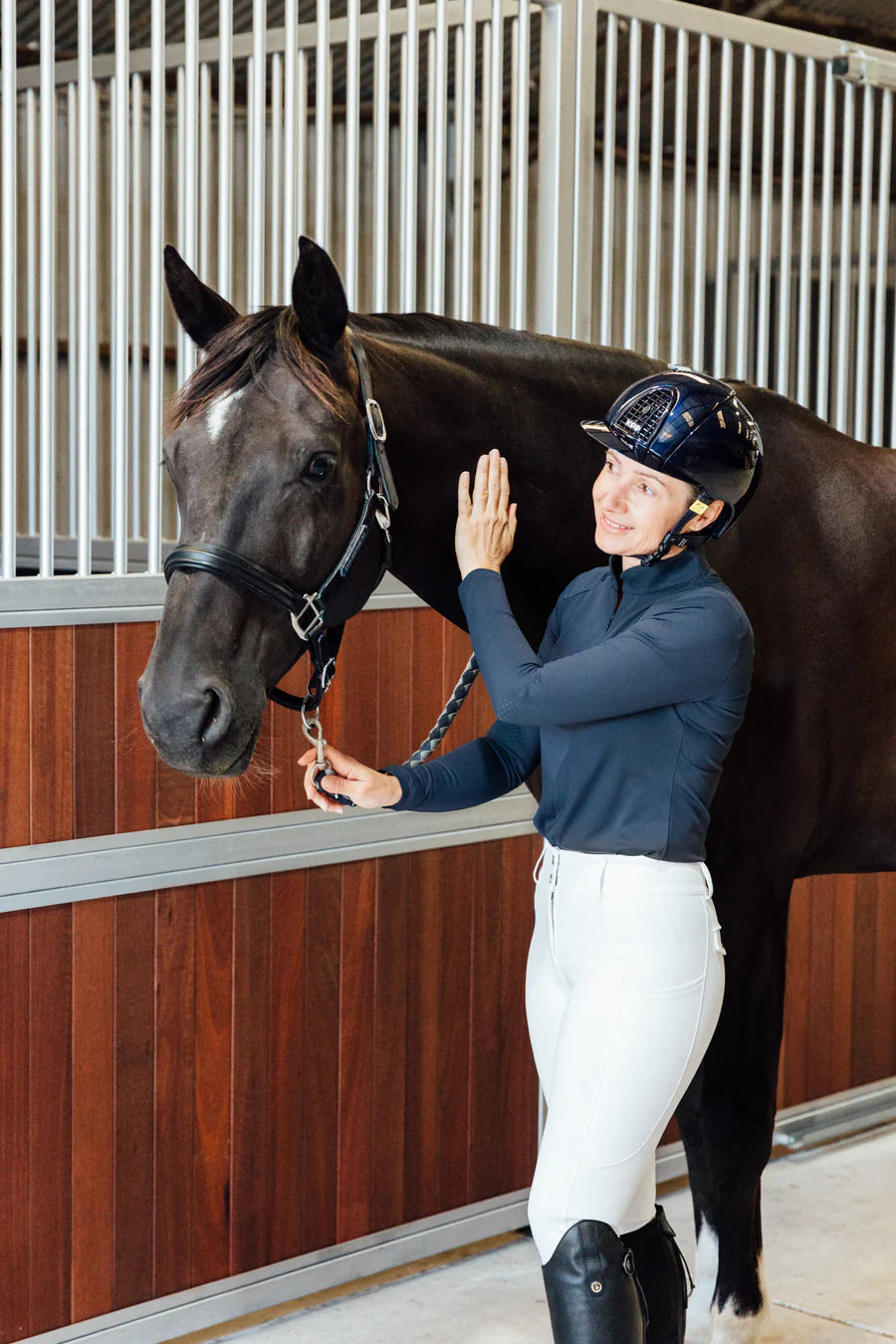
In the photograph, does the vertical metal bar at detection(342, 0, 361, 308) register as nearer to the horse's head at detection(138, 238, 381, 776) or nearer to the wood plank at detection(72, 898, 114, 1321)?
the horse's head at detection(138, 238, 381, 776)

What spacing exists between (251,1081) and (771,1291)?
102 centimetres

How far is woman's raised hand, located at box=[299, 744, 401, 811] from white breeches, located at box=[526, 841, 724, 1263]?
226mm

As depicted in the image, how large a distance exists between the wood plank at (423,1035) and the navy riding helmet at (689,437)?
4.28ft

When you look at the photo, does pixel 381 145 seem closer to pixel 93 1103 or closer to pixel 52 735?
pixel 52 735

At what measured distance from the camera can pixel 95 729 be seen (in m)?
2.21

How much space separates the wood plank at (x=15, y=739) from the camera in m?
2.12

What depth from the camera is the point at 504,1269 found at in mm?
2709

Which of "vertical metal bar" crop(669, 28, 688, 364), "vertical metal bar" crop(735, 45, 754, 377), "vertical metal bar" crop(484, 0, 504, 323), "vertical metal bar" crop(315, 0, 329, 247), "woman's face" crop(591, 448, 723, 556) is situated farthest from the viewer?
"vertical metal bar" crop(735, 45, 754, 377)

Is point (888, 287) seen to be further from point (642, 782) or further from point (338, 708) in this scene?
point (642, 782)

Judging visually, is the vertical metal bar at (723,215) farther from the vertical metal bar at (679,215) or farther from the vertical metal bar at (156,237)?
the vertical metal bar at (156,237)

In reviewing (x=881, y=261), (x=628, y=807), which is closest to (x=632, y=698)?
(x=628, y=807)

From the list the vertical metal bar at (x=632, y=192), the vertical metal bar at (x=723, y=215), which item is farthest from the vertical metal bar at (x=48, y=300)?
the vertical metal bar at (x=723, y=215)

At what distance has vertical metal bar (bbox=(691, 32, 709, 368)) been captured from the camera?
116 inches

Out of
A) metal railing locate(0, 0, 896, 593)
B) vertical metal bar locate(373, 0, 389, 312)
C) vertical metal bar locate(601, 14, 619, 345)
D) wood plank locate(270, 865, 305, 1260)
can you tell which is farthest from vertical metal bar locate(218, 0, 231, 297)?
wood plank locate(270, 865, 305, 1260)
